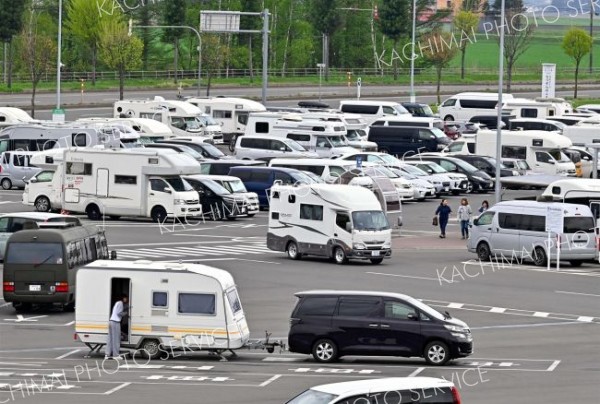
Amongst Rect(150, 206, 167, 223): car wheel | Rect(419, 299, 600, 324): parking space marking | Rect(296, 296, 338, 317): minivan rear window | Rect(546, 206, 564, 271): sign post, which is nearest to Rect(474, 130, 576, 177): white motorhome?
Rect(150, 206, 167, 223): car wheel

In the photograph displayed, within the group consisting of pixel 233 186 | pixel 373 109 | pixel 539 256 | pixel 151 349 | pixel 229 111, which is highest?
pixel 373 109

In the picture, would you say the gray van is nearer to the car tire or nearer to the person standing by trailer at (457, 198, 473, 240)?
the person standing by trailer at (457, 198, 473, 240)

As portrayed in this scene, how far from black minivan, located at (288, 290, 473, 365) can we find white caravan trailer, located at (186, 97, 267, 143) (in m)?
56.2

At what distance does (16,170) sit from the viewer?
212 ft

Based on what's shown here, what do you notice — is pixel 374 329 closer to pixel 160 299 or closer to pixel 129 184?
Result: pixel 160 299

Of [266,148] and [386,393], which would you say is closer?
[386,393]

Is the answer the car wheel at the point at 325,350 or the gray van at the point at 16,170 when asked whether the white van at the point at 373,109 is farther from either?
the car wheel at the point at 325,350

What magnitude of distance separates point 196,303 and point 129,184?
25057mm

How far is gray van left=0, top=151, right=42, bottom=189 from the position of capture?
64.5 metres

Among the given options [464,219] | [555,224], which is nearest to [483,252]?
[555,224]

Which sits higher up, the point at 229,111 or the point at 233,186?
the point at 229,111

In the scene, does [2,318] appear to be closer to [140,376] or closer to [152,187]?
[140,376]

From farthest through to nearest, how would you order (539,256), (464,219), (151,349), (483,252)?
(464,219) → (483,252) → (539,256) → (151,349)

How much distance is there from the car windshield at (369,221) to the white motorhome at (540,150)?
85.5 feet
